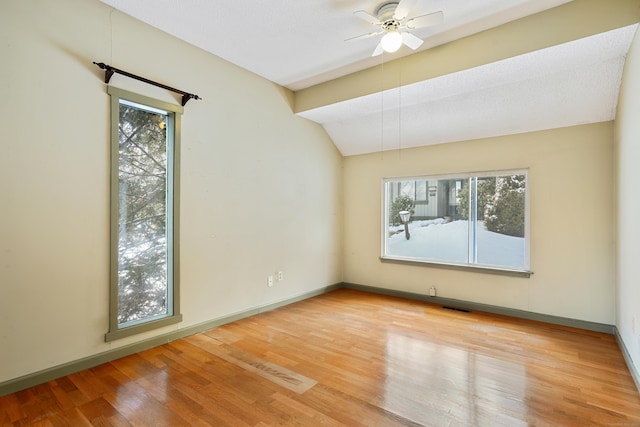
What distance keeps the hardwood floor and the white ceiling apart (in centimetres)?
239

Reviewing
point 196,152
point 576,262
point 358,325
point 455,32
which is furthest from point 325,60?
point 576,262

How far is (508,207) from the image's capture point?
3.93 m

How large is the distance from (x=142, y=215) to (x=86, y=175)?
0.57 meters

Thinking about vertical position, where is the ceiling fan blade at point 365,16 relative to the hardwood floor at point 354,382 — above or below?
above

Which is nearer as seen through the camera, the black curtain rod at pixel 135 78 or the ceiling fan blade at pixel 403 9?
the ceiling fan blade at pixel 403 9

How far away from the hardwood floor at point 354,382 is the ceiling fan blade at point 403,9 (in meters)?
2.73

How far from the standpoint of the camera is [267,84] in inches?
159

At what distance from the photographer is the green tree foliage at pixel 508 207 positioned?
12.6 feet

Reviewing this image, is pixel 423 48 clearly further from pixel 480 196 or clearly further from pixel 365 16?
pixel 480 196

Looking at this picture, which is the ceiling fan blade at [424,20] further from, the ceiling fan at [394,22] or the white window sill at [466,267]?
the white window sill at [466,267]

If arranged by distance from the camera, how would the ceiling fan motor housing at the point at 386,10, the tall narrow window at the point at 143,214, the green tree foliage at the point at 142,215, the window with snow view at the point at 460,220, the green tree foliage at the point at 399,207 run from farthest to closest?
the green tree foliage at the point at 399,207 < the window with snow view at the point at 460,220 < the green tree foliage at the point at 142,215 < the tall narrow window at the point at 143,214 < the ceiling fan motor housing at the point at 386,10

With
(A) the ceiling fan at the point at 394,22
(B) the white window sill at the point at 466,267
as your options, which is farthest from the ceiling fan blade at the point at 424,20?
(B) the white window sill at the point at 466,267

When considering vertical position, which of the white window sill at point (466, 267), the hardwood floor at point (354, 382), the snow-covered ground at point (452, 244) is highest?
the snow-covered ground at point (452, 244)

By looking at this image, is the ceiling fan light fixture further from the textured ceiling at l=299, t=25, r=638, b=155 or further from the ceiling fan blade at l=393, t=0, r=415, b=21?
the textured ceiling at l=299, t=25, r=638, b=155
